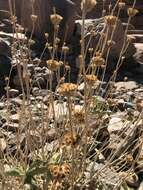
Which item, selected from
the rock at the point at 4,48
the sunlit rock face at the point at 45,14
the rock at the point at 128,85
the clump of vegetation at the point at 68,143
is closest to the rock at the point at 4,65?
the rock at the point at 4,48

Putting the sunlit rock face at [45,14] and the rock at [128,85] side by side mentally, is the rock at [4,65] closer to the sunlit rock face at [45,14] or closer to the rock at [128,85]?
the sunlit rock face at [45,14]

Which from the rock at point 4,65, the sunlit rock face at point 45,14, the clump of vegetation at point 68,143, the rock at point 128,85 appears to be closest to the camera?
the clump of vegetation at point 68,143

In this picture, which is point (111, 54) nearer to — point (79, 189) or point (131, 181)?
point (131, 181)

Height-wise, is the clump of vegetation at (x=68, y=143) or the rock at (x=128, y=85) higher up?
the clump of vegetation at (x=68, y=143)

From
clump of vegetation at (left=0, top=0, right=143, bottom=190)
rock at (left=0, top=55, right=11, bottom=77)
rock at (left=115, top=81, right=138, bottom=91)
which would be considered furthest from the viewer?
rock at (left=115, top=81, right=138, bottom=91)

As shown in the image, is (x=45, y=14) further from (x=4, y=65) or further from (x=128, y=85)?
(x=128, y=85)

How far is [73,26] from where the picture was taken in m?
6.37

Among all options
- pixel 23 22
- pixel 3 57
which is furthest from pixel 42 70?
pixel 23 22

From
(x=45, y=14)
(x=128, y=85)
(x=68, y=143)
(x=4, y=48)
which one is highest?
(x=68, y=143)

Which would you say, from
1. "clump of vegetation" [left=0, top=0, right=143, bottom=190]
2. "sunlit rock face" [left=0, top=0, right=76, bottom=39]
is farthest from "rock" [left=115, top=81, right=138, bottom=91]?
"clump of vegetation" [left=0, top=0, right=143, bottom=190]

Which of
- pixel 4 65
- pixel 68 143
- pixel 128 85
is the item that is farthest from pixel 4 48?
pixel 68 143

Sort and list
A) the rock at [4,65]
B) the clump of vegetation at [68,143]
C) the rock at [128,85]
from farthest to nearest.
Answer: the rock at [128,85]
the rock at [4,65]
the clump of vegetation at [68,143]

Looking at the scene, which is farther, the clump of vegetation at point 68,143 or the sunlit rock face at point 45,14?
the sunlit rock face at point 45,14

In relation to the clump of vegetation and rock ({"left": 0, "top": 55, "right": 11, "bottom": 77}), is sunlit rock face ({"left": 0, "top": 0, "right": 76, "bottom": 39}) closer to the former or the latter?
rock ({"left": 0, "top": 55, "right": 11, "bottom": 77})
